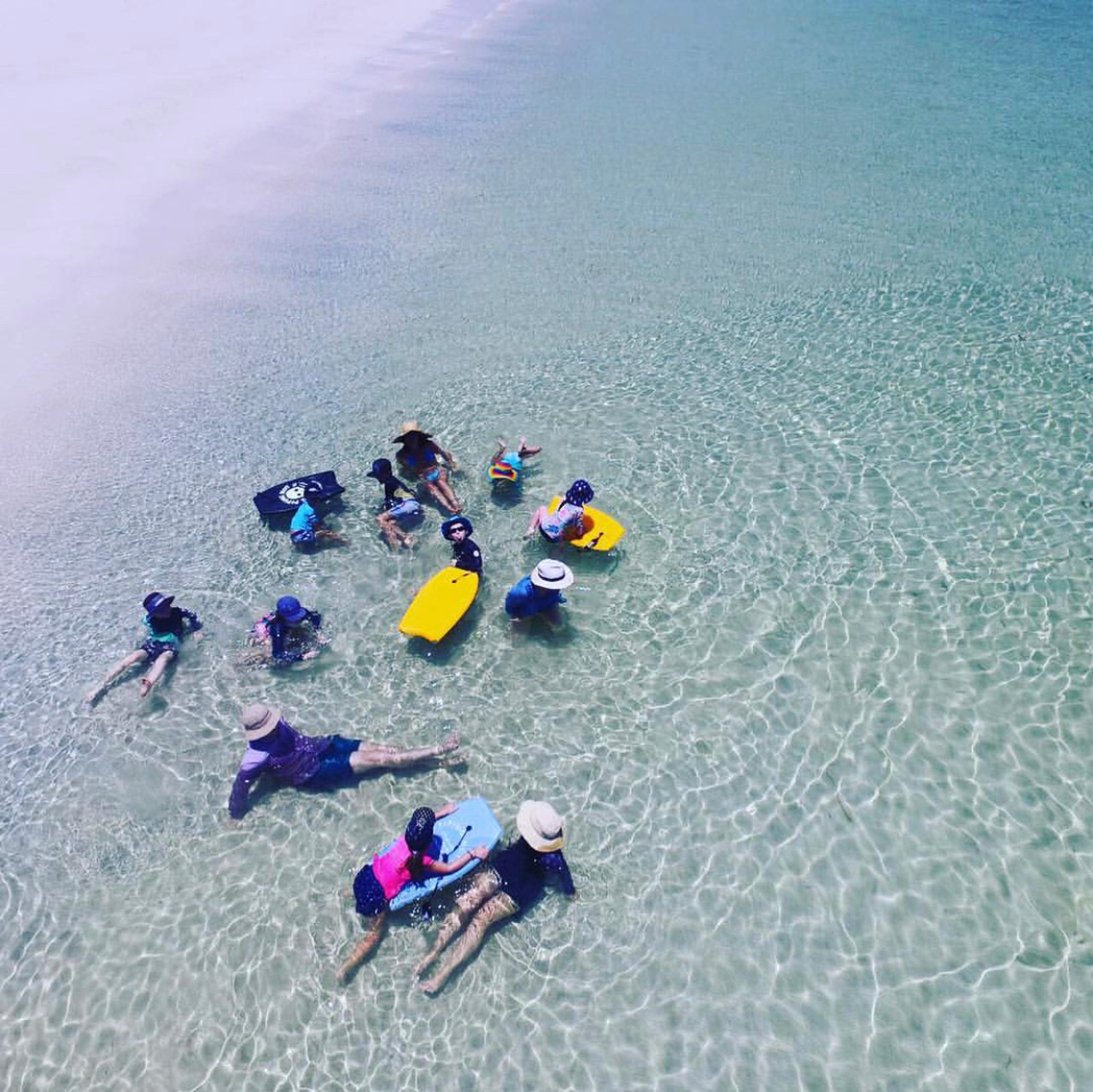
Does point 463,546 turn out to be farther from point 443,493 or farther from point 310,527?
point 310,527

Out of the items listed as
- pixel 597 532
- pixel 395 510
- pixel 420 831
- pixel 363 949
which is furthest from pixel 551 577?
pixel 363 949

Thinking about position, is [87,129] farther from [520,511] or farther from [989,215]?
[989,215]

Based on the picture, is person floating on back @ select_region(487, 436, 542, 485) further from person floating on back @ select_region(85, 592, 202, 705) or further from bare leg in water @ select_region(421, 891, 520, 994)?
bare leg in water @ select_region(421, 891, 520, 994)

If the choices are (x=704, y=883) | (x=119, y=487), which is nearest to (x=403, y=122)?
(x=119, y=487)

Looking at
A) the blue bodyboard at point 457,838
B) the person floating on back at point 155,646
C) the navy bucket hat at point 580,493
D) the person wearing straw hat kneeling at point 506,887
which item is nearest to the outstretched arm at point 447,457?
the navy bucket hat at point 580,493

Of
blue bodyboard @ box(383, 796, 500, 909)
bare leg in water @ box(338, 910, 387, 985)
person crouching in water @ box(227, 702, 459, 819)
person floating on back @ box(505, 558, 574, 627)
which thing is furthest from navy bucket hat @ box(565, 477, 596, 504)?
bare leg in water @ box(338, 910, 387, 985)
